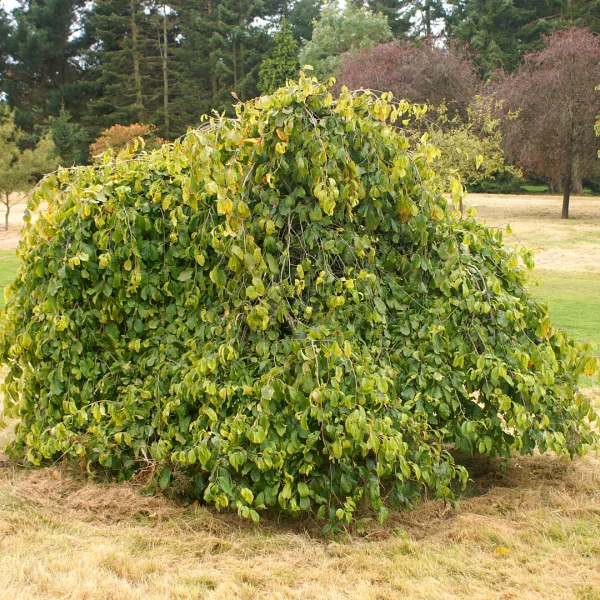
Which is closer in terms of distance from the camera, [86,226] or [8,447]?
[86,226]

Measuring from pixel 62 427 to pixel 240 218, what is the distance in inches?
59.6

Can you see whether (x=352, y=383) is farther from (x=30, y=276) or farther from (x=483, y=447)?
(x=30, y=276)

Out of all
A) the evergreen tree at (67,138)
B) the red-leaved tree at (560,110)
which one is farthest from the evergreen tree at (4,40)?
the red-leaved tree at (560,110)

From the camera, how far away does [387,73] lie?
27484mm

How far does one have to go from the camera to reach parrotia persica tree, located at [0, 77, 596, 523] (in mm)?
3299

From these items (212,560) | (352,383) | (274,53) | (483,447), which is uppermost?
(274,53)

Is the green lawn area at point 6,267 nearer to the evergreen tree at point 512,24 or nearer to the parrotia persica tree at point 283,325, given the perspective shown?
the parrotia persica tree at point 283,325

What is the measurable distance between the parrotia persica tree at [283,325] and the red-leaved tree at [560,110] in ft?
73.4

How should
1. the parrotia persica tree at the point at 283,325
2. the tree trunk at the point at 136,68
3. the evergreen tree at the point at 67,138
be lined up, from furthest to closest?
the tree trunk at the point at 136,68 < the evergreen tree at the point at 67,138 < the parrotia persica tree at the point at 283,325

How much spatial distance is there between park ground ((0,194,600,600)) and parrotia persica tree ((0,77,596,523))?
0.17 m

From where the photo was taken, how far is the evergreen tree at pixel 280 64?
123ft

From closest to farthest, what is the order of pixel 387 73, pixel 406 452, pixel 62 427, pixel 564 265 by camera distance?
pixel 406 452
pixel 62 427
pixel 564 265
pixel 387 73

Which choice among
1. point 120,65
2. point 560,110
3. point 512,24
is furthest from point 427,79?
point 120,65

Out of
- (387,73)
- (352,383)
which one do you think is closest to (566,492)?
(352,383)
